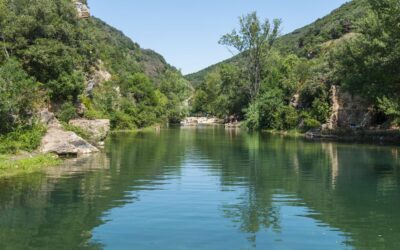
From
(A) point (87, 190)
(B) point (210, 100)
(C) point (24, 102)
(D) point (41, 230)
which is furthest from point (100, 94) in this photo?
(B) point (210, 100)

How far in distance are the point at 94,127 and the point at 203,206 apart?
1082 inches

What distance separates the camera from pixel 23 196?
1883cm

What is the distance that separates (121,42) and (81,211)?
181 metres

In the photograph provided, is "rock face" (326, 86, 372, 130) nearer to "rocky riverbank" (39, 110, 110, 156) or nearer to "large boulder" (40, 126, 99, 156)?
"rocky riverbank" (39, 110, 110, 156)

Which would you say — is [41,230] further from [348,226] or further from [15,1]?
[15,1]

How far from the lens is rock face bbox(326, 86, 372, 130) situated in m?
61.4

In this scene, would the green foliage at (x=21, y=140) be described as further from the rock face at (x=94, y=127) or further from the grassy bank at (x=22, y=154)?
the rock face at (x=94, y=127)

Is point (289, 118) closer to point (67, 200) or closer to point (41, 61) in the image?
point (41, 61)

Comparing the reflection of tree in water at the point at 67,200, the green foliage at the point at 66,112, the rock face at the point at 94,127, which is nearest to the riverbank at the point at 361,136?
the rock face at the point at 94,127

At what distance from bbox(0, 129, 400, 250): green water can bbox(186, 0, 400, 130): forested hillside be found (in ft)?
80.3

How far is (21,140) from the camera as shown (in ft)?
101

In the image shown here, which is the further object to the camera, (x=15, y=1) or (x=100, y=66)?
(x=100, y=66)

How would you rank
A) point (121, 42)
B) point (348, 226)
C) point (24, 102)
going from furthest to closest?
point (121, 42), point (24, 102), point (348, 226)

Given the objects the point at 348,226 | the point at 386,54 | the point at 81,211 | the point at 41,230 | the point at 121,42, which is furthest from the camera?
the point at 121,42
